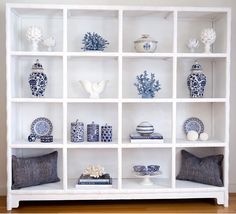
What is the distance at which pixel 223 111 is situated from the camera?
10.1ft

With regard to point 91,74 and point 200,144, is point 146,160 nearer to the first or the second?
point 200,144

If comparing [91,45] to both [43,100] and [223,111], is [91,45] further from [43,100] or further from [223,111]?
[223,111]

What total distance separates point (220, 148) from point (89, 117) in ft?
3.89

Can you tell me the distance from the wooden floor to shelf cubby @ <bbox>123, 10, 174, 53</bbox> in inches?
53.1

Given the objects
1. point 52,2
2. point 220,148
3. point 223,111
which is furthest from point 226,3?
point 52,2

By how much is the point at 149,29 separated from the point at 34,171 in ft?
5.24

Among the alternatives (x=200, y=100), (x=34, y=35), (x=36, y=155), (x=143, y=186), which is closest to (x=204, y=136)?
(x=200, y=100)

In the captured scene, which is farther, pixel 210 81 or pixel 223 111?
pixel 210 81

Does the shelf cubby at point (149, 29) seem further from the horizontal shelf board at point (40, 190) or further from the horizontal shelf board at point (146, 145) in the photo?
the horizontal shelf board at point (40, 190)

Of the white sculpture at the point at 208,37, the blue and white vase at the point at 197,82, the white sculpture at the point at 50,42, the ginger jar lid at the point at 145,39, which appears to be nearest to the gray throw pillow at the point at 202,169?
the blue and white vase at the point at 197,82

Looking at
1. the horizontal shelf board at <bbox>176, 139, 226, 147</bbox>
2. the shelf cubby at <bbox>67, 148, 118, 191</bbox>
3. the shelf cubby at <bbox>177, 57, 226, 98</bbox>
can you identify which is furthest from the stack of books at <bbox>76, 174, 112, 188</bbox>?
the shelf cubby at <bbox>177, 57, 226, 98</bbox>

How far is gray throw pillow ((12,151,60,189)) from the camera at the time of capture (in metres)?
2.94

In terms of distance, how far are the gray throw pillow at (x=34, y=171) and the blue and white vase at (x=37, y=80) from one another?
55 cm

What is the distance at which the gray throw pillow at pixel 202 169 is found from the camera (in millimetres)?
3068
